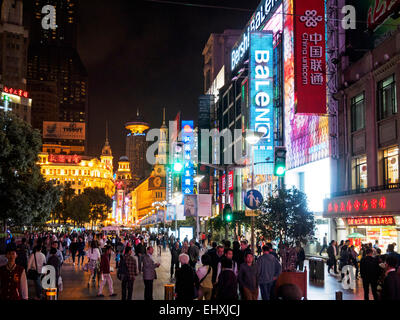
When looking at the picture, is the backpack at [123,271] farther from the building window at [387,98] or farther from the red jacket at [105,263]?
the building window at [387,98]

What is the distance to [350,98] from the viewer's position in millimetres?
38031

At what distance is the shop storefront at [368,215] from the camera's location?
30.0 metres

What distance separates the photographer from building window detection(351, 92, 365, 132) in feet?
119

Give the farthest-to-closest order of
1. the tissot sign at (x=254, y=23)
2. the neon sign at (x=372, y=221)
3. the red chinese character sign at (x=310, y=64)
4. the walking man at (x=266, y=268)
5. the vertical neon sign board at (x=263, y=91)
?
1. the tissot sign at (x=254, y=23)
2. the vertical neon sign board at (x=263, y=91)
3. the red chinese character sign at (x=310, y=64)
4. the neon sign at (x=372, y=221)
5. the walking man at (x=266, y=268)

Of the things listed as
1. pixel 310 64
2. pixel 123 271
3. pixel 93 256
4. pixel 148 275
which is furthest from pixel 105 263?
pixel 310 64

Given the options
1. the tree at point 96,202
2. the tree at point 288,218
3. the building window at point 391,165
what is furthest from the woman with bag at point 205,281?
the tree at point 96,202

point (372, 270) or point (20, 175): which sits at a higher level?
point (20, 175)

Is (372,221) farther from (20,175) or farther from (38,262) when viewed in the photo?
(20,175)

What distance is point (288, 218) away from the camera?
101 feet

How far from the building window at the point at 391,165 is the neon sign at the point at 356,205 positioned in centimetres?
162

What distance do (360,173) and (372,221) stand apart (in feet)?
14.7

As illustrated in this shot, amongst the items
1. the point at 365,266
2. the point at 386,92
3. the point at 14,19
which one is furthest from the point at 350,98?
the point at 14,19
